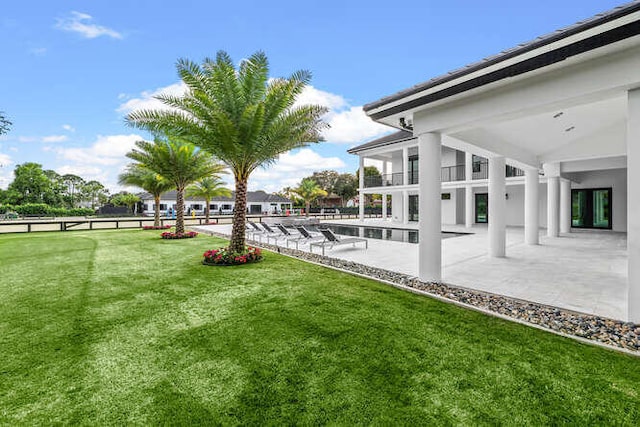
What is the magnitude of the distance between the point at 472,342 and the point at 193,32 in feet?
62.2

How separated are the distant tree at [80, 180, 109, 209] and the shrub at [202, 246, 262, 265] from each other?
3021 inches

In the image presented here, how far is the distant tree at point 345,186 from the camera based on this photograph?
62.1 m

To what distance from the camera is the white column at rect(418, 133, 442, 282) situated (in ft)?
20.9

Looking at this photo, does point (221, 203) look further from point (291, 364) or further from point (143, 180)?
point (291, 364)

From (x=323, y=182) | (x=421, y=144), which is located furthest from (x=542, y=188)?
(x=323, y=182)

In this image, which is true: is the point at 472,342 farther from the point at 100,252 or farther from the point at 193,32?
the point at 193,32

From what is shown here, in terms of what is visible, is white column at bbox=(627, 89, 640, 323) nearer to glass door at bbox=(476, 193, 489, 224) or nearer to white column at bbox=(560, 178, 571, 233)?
white column at bbox=(560, 178, 571, 233)

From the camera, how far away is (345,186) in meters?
62.4

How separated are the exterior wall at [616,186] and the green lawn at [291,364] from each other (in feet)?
60.3

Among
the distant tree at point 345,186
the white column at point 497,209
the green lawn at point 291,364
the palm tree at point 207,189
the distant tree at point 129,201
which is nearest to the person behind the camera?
the green lawn at point 291,364

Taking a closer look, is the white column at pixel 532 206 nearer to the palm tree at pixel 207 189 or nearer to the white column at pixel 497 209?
the white column at pixel 497 209

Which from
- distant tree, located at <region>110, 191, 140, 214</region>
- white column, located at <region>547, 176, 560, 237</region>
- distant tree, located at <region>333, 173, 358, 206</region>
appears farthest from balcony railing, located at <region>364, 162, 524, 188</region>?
distant tree, located at <region>110, 191, 140, 214</region>

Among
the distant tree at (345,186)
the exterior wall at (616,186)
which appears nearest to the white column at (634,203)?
the exterior wall at (616,186)

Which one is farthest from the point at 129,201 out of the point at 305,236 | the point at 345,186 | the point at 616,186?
the point at 616,186
